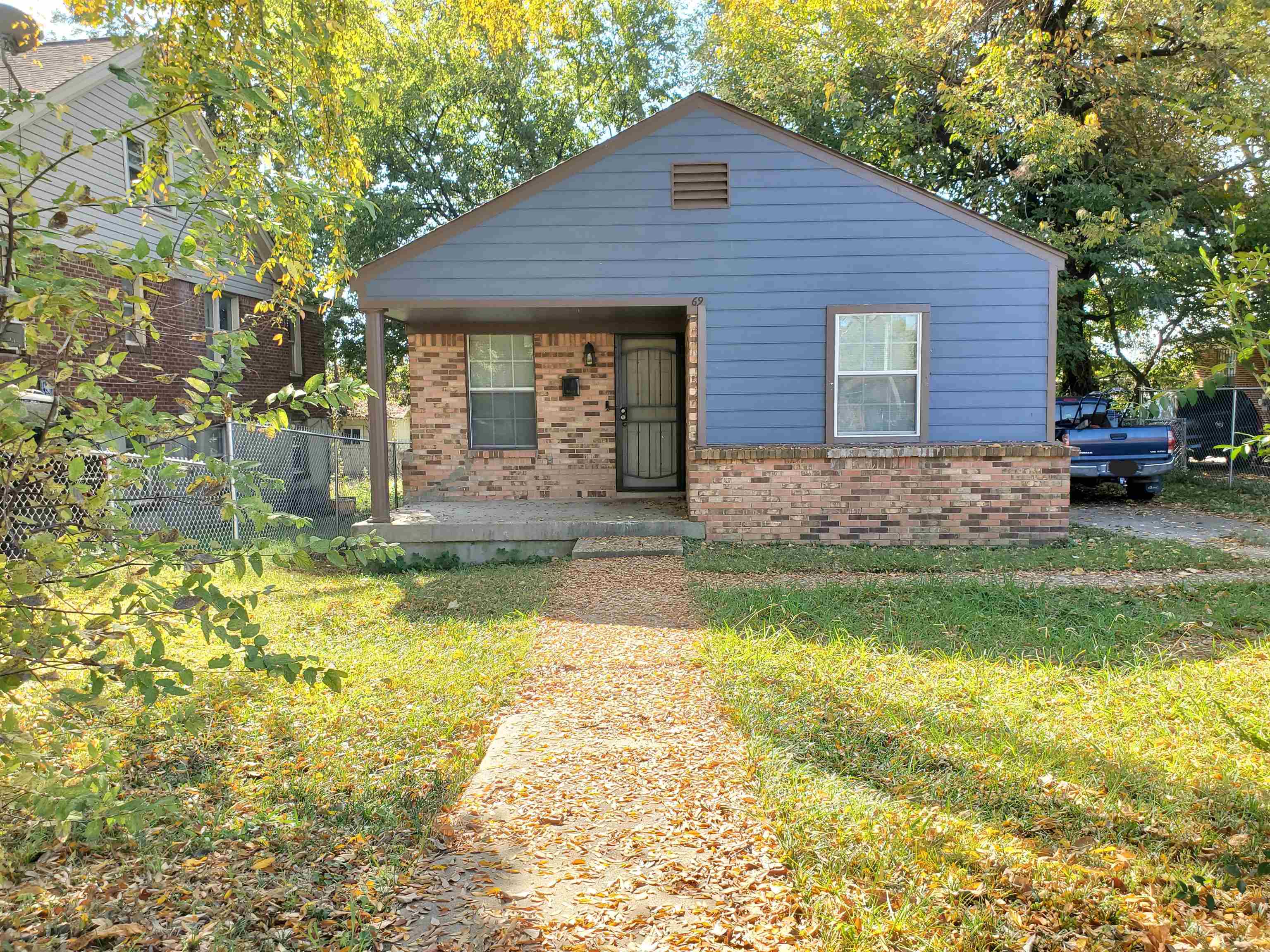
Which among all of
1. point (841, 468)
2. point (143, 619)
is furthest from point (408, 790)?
point (841, 468)

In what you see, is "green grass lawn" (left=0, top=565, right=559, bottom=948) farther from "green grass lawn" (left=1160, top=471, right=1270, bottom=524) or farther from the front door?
"green grass lawn" (left=1160, top=471, right=1270, bottom=524)

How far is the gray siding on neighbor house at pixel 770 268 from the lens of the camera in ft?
30.2

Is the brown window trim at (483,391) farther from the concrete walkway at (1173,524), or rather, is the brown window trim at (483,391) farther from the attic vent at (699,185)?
the concrete walkway at (1173,524)

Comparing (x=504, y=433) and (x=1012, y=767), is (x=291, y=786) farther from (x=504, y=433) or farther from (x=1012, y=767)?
(x=504, y=433)

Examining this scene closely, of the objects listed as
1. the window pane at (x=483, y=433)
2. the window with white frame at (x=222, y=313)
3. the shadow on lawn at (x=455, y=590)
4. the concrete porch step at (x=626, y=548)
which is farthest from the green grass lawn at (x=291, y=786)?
the window with white frame at (x=222, y=313)

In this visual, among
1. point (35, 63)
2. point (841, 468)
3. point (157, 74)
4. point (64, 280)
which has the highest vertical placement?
point (35, 63)

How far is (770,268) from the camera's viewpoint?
931 centimetres

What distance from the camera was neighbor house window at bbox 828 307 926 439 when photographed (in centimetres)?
932

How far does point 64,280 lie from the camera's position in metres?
2.04

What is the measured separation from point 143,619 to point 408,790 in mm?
1738

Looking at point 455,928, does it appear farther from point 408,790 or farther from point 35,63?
point 35,63

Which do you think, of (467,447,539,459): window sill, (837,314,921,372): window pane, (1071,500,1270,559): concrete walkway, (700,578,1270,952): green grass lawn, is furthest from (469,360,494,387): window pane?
(1071,500,1270,559): concrete walkway

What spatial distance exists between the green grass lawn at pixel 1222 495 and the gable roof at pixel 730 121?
20.9 ft

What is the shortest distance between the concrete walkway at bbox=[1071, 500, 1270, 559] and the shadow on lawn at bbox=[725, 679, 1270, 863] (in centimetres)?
673
